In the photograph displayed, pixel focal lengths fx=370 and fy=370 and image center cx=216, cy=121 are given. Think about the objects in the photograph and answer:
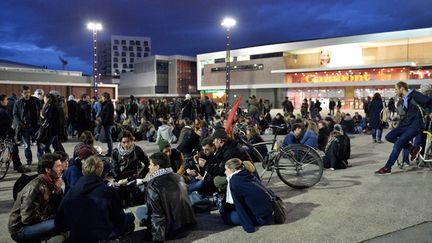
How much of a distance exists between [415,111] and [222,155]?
4.13 meters

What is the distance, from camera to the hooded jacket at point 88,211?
345cm

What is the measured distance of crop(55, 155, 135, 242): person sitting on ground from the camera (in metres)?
3.45

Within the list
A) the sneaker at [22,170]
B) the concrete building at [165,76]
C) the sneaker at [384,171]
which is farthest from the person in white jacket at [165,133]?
the concrete building at [165,76]

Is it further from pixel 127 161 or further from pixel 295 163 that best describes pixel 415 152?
pixel 127 161

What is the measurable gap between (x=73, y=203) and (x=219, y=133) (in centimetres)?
257

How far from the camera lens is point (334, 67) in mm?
45844

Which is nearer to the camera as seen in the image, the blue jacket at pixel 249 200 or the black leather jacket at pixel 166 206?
the black leather jacket at pixel 166 206

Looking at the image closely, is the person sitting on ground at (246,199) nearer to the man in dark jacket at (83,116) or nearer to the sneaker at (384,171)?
the sneaker at (384,171)

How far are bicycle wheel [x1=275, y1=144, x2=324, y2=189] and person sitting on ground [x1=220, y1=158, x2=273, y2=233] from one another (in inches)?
71.3

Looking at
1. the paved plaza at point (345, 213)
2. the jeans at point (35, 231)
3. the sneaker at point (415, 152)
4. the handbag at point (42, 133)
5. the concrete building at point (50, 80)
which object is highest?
the concrete building at point (50, 80)

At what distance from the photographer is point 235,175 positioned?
4.43 metres

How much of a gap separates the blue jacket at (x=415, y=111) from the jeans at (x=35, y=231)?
6410mm

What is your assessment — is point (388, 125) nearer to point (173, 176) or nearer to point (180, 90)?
point (173, 176)

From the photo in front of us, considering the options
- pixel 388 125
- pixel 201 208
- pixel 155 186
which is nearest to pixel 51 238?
pixel 155 186
